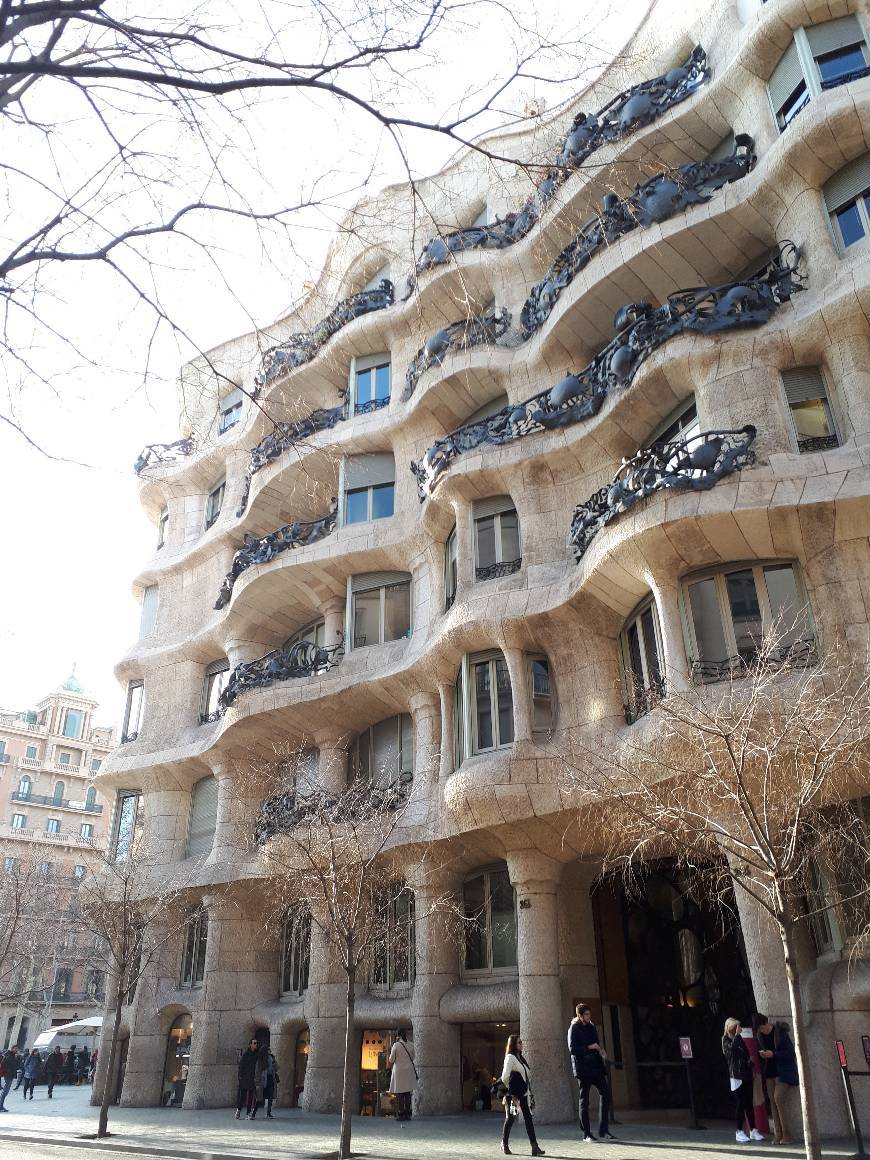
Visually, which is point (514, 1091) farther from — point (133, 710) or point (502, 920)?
point (133, 710)

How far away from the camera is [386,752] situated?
71.4 feet

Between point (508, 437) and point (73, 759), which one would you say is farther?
point (73, 759)

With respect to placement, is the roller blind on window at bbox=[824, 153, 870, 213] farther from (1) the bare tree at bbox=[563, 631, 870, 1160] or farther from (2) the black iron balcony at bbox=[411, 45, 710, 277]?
(1) the bare tree at bbox=[563, 631, 870, 1160]

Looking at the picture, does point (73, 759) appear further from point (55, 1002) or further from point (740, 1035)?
point (740, 1035)

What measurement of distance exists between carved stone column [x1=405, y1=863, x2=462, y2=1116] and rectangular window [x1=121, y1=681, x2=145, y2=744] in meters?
12.9

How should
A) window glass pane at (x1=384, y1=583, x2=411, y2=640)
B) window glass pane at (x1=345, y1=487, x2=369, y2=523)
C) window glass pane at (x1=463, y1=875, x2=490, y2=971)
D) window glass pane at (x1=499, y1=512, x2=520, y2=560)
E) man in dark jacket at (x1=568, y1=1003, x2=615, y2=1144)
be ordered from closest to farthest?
1. man in dark jacket at (x1=568, y1=1003, x2=615, y2=1144)
2. window glass pane at (x1=463, y1=875, x2=490, y2=971)
3. window glass pane at (x1=499, y1=512, x2=520, y2=560)
4. window glass pane at (x1=384, y1=583, x2=411, y2=640)
5. window glass pane at (x1=345, y1=487, x2=369, y2=523)

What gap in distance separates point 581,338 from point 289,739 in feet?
39.5

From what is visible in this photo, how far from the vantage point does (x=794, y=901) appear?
13.3 metres

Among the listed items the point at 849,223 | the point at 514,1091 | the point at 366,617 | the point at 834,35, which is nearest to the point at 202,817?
the point at 366,617

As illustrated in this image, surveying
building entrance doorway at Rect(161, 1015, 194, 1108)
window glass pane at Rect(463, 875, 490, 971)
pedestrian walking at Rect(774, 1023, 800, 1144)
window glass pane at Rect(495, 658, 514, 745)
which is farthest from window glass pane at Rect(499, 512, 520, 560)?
building entrance doorway at Rect(161, 1015, 194, 1108)

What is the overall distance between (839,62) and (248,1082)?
888 inches

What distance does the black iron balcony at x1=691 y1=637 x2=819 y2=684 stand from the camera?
13.0 m

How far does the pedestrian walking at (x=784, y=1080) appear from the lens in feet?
38.3

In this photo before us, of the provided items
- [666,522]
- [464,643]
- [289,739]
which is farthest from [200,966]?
[666,522]
